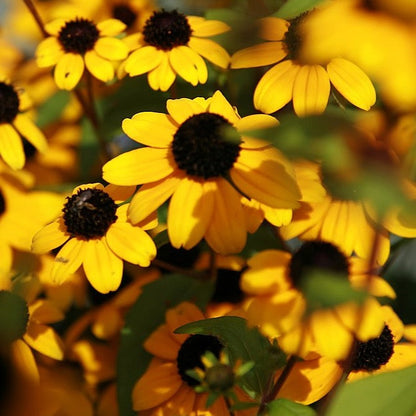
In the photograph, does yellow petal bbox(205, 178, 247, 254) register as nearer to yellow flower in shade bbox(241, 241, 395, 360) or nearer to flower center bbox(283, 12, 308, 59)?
yellow flower in shade bbox(241, 241, 395, 360)

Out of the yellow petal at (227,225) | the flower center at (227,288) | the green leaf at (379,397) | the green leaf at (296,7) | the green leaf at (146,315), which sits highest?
the green leaf at (296,7)

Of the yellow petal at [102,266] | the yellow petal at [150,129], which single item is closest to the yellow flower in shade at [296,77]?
the yellow petal at [150,129]

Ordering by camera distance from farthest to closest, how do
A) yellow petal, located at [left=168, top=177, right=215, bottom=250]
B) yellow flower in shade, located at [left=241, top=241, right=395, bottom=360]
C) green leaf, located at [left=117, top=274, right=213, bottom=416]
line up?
green leaf, located at [left=117, top=274, right=213, bottom=416] → yellow petal, located at [left=168, top=177, right=215, bottom=250] → yellow flower in shade, located at [left=241, top=241, right=395, bottom=360]

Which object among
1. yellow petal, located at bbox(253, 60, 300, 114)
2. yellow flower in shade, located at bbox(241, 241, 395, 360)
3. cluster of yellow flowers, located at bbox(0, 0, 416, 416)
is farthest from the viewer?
yellow petal, located at bbox(253, 60, 300, 114)

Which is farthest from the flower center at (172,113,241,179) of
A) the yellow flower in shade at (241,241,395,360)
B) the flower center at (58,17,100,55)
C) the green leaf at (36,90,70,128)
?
the green leaf at (36,90,70,128)

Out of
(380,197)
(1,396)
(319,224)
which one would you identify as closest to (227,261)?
(319,224)

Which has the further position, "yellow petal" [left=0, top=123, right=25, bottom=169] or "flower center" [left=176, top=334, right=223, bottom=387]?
"yellow petal" [left=0, top=123, right=25, bottom=169]

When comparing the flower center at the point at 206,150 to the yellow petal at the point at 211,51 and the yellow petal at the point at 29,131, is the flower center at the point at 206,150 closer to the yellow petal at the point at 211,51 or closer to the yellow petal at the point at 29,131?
the yellow petal at the point at 211,51
